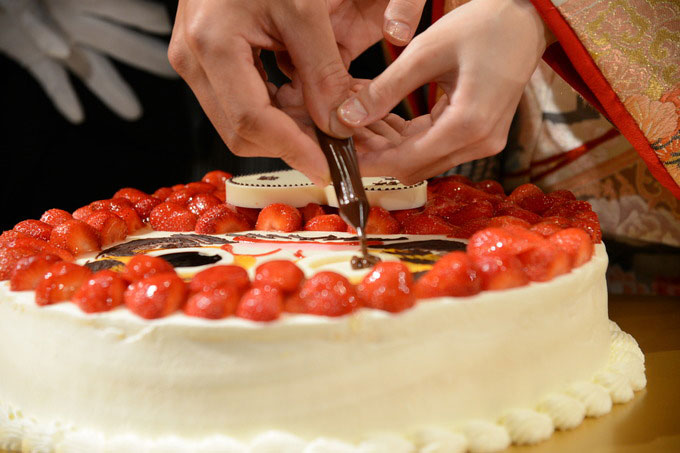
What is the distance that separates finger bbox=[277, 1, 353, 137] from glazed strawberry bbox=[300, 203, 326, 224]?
0.42 metres

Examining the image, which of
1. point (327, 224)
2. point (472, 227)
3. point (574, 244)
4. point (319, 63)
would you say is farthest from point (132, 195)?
point (574, 244)

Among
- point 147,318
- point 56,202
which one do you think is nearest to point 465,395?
point 147,318

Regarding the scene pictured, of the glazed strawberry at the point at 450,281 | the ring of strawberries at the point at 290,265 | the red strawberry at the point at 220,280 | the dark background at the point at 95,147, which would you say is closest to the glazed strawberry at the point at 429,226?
the ring of strawberries at the point at 290,265

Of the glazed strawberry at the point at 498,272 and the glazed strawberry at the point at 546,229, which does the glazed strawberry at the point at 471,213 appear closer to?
the glazed strawberry at the point at 546,229

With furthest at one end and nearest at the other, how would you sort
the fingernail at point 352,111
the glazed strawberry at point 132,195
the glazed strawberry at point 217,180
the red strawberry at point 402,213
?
the glazed strawberry at point 217,180 < the glazed strawberry at point 132,195 < the red strawberry at point 402,213 < the fingernail at point 352,111

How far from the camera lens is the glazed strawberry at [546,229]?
4.27 feet

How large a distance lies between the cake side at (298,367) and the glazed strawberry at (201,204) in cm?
63

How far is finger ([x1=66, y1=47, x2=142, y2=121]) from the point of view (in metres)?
3.00

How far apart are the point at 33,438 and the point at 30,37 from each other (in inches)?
92.8

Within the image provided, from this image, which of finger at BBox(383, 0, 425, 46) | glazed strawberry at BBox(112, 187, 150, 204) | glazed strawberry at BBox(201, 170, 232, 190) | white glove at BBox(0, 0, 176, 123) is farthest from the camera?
white glove at BBox(0, 0, 176, 123)

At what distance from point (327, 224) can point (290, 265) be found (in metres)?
0.49

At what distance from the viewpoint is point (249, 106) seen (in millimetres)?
1158

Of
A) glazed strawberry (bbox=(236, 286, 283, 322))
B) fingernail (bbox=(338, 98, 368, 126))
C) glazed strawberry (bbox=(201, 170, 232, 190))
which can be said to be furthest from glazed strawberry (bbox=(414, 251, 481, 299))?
glazed strawberry (bbox=(201, 170, 232, 190))

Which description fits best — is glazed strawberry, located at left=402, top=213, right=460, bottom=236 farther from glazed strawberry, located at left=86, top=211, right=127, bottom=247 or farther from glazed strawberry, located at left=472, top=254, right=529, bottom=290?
glazed strawberry, located at left=86, top=211, right=127, bottom=247
